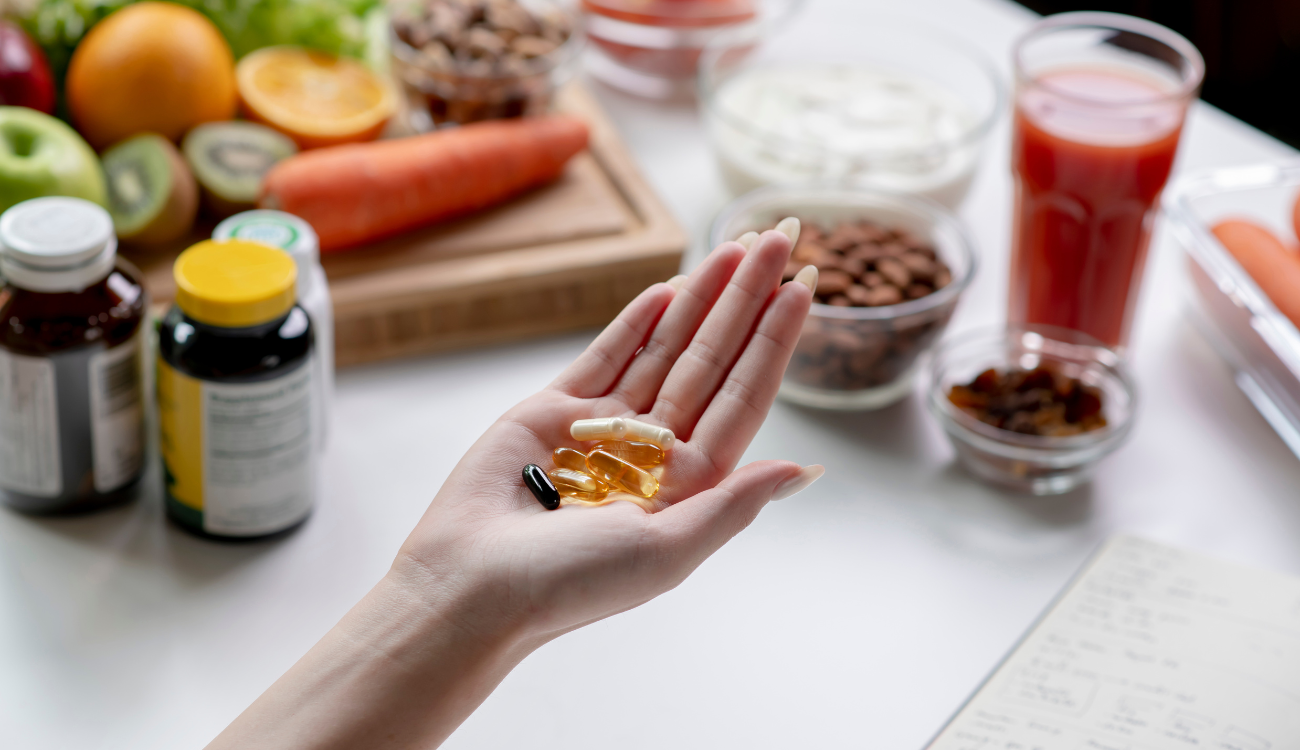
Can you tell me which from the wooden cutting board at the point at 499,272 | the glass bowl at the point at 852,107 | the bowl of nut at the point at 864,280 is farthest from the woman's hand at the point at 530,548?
the glass bowl at the point at 852,107

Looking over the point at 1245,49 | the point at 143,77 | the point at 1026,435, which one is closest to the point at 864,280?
the point at 1026,435

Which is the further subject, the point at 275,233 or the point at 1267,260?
the point at 1267,260

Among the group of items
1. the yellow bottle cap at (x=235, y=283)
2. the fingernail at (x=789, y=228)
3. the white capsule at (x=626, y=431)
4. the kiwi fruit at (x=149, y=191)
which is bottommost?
the kiwi fruit at (x=149, y=191)

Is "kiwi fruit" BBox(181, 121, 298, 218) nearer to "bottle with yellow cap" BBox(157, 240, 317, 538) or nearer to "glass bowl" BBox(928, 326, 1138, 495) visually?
"bottle with yellow cap" BBox(157, 240, 317, 538)

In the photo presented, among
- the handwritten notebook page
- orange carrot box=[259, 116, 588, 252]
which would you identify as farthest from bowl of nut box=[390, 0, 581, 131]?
the handwritten notebook page

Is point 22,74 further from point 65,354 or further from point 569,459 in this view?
point 569,459

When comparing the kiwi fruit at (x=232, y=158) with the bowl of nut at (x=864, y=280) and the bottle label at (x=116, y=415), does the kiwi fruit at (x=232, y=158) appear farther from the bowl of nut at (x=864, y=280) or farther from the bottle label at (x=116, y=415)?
the bowl of nut at (x=864, y=280)

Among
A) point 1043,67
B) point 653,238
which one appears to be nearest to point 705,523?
point 653,238
